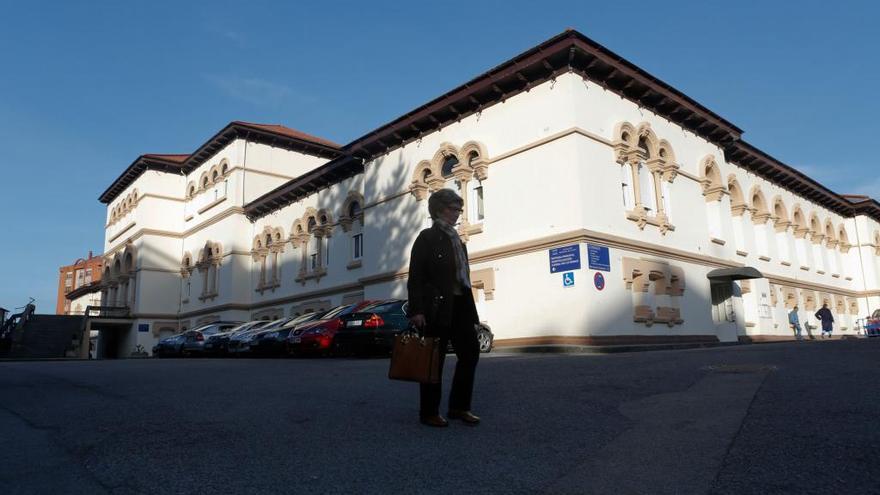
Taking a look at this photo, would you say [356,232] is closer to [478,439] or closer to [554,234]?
[554,234]

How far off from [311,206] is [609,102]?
54.6ft

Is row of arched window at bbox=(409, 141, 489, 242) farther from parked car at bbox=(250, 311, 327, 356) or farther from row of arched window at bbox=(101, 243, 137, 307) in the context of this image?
row of arched window at bbox=(101, 243, 137, 307)

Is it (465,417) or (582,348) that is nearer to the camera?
(465,417)

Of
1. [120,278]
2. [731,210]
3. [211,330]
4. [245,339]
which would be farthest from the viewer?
[120,278]

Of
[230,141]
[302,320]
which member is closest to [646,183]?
[302,320]

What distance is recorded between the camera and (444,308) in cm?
482

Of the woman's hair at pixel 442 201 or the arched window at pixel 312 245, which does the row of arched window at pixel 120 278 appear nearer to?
the arched window at pixel 312 245

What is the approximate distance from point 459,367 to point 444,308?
21.3 inches

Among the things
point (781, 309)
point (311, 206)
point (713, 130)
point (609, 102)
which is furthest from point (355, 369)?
point (781, 309)

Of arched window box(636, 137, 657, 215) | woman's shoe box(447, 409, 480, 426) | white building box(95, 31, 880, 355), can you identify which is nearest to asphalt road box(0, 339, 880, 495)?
woman's shoe box(447, 409, 480, 426)

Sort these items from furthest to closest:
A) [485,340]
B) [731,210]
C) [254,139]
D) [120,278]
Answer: [120,278] → [254,139] → [731,210] → [485,340]

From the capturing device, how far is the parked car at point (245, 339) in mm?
20781

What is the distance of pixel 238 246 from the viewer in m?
36.0

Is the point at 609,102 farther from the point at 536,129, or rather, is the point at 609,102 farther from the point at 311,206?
the point at 311,206
